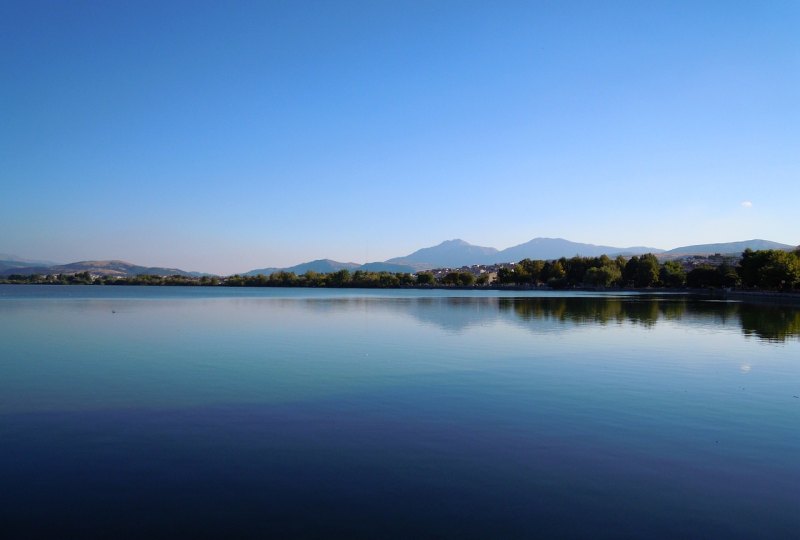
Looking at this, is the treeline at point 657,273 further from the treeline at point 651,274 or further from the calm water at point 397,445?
the calm water at point 397,445

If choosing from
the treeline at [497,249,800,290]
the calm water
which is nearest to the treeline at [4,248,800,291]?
the treeline at [497,249,800,290]

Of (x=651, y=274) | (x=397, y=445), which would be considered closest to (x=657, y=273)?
(x=651, y=274)

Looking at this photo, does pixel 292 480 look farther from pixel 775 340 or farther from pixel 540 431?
pixel 775 340

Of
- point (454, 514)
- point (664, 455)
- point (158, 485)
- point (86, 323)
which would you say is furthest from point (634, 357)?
point (86, 323)

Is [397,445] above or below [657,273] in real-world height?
below

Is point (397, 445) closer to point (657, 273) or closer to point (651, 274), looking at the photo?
point (651, 274)

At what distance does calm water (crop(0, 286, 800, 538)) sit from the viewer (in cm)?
698

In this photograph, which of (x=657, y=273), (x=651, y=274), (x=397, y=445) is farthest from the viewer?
(x=657, y=273)

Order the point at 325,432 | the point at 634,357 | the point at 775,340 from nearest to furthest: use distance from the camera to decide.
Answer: the point at 325,432, the point at 634,357, the point at 775,340

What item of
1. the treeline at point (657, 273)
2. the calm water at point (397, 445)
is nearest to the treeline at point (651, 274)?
the treeline at point (657, 273)

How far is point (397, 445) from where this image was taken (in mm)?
9930

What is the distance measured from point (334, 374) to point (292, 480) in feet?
30.1

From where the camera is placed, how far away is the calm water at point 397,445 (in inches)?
275

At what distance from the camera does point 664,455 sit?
31.2ft
